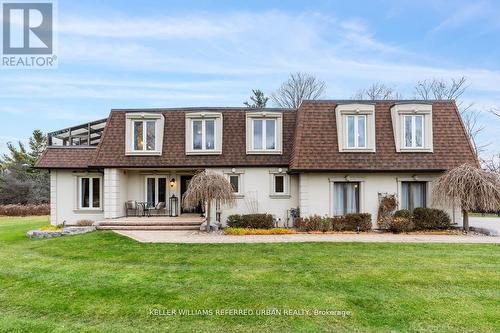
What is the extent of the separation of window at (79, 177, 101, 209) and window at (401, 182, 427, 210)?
1507 centimetres

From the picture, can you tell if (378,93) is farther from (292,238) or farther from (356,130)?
(292,238)

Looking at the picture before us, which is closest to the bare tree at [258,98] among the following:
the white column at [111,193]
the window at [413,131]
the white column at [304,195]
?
the window at [413,131]

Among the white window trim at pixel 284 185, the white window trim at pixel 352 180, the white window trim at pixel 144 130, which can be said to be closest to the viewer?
the white window trim at pixel 352 180

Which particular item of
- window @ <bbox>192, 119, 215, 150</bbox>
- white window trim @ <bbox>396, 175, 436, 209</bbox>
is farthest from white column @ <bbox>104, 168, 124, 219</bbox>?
white window trim @ <bbox>396, 175, 436, 209</bbox>

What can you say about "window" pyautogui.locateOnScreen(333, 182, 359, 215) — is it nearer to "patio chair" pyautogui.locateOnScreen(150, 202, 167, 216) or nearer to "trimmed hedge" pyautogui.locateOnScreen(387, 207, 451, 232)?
"trimmed hedge" pyautogui.locateOnScreen(387, 207, 451, 232)

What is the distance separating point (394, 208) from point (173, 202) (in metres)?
11.0

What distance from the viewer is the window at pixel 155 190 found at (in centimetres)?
1738

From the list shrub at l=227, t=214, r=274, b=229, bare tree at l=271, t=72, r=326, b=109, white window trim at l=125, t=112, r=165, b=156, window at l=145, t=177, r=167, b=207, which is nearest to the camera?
shrub at l=227, t=214, r=274, b=229

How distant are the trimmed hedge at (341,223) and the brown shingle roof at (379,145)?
2.22 metres

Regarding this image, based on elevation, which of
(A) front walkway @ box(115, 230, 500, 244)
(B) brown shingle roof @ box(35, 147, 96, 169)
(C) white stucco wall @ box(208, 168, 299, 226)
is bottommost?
(A) front walkway @ box(115, 230, 500, 244)

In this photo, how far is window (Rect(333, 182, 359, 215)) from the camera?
14.8 meters

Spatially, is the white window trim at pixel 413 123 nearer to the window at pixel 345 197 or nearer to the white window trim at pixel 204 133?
the window at pixel 345 197

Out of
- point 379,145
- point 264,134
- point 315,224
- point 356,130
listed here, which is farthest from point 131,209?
point 379,145

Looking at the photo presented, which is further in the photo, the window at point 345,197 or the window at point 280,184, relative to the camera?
the window at point 280,184
